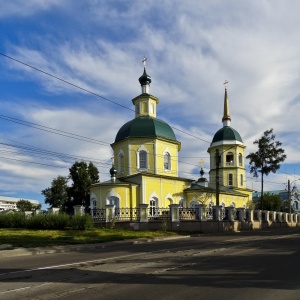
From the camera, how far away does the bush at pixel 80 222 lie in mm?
27422

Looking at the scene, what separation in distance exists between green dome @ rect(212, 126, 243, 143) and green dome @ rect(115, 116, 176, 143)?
16.7 m

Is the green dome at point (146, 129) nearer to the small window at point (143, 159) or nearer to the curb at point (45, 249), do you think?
the small window at point (143, 159)

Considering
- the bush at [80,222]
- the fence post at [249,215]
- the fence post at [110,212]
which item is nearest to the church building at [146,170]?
the fence post at [110,212]

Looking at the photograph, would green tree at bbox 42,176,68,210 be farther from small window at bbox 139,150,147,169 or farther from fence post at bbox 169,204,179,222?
fence post at bbox 169,204,179,222

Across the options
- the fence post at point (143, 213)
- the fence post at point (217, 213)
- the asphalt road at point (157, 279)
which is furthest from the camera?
the fence post at point (217, 213)

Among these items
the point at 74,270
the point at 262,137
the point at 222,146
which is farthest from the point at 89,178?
the point at 74,270

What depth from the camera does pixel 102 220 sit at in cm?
3172

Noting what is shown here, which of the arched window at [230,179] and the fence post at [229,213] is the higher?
the arched window at [230,179]

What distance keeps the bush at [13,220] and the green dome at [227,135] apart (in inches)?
1335

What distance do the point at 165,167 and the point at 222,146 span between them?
1807cm

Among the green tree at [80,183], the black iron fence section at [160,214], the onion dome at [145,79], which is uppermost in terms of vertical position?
the onion dome at [145,79]

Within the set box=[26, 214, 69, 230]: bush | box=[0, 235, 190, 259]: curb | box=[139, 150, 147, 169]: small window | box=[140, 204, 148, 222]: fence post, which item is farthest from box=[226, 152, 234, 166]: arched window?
box=[0, 235, 190, 259]: curb

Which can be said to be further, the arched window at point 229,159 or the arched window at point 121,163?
the arched window at point 229,159

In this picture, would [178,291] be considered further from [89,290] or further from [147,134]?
[147,134]
